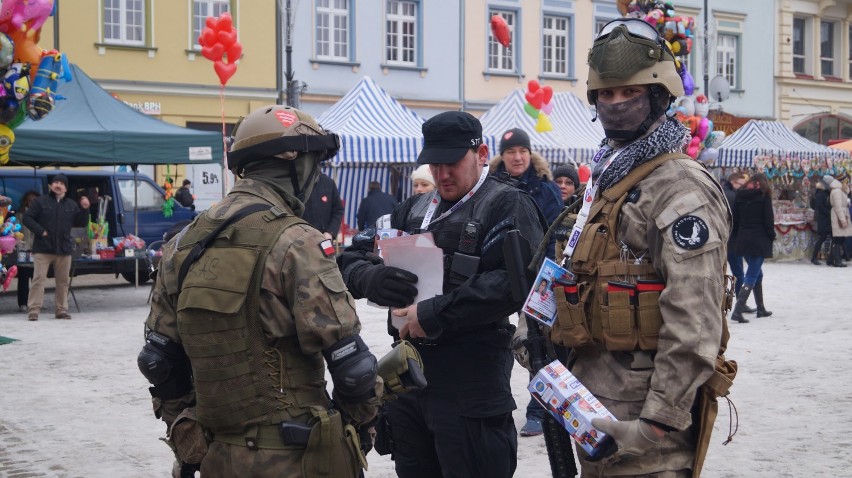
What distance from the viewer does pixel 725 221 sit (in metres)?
3.11

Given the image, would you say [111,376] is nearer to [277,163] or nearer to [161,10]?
[277,163]

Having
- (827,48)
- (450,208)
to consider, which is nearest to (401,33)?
(827,48)

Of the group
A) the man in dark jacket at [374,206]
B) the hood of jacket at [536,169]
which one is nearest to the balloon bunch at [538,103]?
the man in dark jacket at [374,206]

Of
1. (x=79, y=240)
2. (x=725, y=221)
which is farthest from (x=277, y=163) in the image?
(x=79, y=240)

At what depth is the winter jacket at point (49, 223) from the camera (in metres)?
13.4

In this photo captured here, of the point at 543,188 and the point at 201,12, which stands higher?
the point at 201,12

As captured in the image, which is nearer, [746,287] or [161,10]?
[746,287]

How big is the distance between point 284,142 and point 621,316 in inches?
51.0

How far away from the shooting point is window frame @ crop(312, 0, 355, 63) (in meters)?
27.9

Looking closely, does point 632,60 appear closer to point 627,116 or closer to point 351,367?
point 627,116

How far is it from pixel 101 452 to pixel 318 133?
4051 millimetres

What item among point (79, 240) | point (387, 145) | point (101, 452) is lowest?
point (101, 452)

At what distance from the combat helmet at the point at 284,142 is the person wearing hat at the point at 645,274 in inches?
37.6

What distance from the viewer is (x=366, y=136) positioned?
18.6 meters
